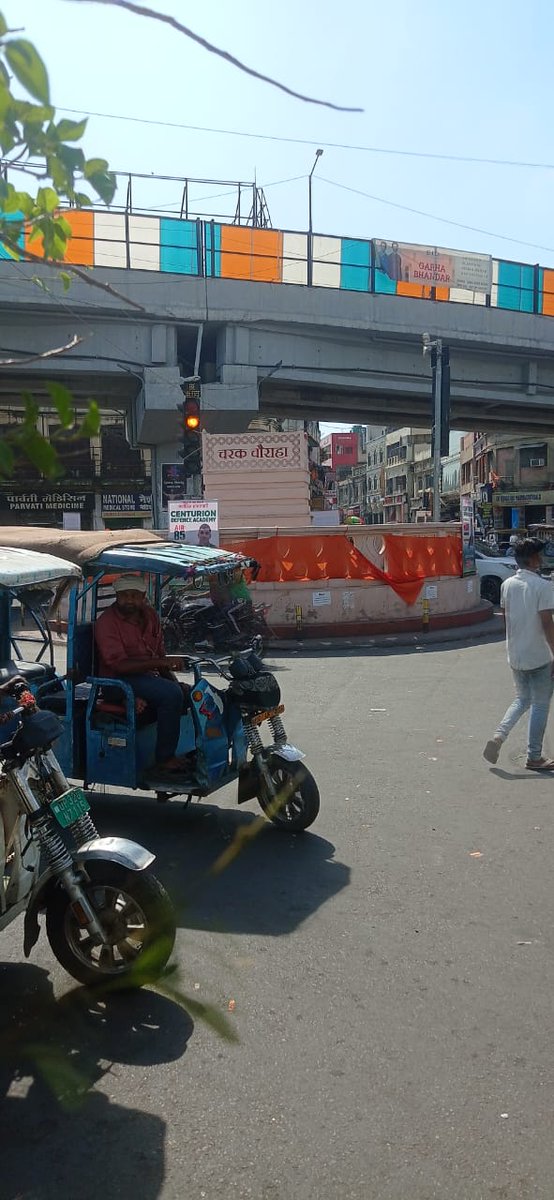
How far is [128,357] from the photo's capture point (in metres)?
26.1

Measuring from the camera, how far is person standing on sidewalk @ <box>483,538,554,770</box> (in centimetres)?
693

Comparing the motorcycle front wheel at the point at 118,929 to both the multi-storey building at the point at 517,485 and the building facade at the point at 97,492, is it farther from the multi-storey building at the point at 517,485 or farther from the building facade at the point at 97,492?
the multi-storey building at the point at 517,485

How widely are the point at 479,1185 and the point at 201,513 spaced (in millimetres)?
14176

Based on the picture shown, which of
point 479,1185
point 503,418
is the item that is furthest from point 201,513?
point 503,418

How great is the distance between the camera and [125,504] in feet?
130

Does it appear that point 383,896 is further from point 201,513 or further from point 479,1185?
point 201,513

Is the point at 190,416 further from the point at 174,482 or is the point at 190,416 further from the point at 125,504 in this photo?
the point at 125,504

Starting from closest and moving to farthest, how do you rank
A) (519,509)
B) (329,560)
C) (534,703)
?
(534,703), (329,560), (519,509)

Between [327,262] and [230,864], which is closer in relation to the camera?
[230,864]

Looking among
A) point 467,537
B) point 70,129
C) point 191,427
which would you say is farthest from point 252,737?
point 467,537

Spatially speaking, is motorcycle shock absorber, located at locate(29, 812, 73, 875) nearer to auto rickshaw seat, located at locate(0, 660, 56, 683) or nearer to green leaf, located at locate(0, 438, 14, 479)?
green leaf, located at locate(0, 438, 14, 479)

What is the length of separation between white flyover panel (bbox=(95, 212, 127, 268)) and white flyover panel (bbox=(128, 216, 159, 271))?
0.29 metres

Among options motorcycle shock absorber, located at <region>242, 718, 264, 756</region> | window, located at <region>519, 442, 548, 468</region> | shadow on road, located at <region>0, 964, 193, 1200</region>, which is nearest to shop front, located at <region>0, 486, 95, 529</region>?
window, located at <region>519, 442, 548, 468</region>

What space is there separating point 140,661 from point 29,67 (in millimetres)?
4188
